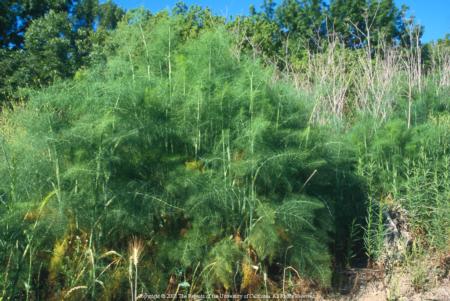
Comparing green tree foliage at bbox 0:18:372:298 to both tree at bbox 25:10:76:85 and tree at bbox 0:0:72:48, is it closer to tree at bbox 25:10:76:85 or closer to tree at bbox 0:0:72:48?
tree at bbox 25:10:76:85

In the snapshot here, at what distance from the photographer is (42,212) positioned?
3.64 m

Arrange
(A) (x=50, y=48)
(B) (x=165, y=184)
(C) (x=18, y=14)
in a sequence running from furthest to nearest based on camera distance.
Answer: (C) (x=18, y=14)
(A) (x=50, y=48)
(B) (x=165, y=184)

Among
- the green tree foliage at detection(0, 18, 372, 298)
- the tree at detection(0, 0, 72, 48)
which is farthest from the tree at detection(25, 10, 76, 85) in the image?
the green tree foliage at detection(0, 18, 372, 298)

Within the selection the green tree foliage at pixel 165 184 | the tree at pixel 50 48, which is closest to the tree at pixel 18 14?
the tree at pixel 50 48

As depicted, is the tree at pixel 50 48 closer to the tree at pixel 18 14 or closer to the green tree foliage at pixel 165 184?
the tree at pixel 18 14

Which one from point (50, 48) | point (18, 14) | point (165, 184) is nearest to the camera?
point (165, 184)

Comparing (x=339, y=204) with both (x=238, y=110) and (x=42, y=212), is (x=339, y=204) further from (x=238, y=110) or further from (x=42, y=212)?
(x=42, y=212)

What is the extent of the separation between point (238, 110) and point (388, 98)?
402 centimetres

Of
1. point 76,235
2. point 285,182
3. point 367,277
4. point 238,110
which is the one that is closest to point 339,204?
A: point 367,277

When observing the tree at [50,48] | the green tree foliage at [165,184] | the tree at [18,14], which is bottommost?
the green tree foliage at [165,184]

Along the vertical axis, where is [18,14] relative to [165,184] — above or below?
above

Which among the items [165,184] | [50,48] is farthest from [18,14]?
[165,184]

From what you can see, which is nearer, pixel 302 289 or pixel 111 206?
pixel 111 206

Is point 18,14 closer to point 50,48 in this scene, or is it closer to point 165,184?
point 50,48
